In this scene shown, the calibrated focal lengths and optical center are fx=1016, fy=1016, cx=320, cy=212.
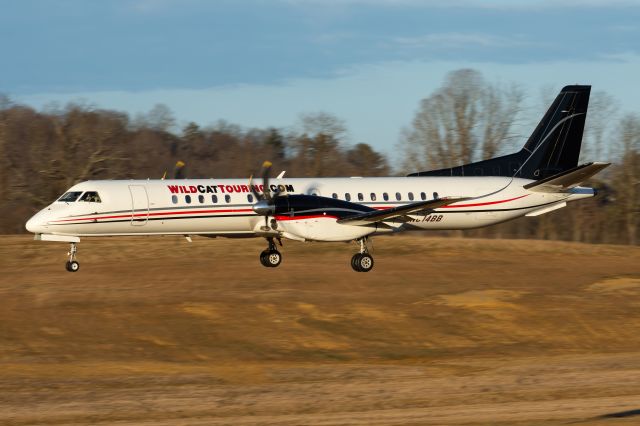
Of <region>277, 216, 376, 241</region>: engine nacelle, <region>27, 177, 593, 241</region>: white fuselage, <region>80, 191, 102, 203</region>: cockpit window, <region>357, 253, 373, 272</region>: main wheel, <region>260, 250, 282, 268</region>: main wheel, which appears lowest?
<region>357, 253, 373, 272</region>: main wheel

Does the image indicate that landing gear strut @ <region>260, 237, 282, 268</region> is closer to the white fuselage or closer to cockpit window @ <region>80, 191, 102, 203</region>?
the white fuselage

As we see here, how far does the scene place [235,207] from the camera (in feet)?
120

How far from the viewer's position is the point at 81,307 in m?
42.3

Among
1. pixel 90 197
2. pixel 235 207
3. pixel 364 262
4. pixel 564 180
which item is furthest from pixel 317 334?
pixel 564 180

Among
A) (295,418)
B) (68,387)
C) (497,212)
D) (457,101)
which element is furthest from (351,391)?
(457,101)

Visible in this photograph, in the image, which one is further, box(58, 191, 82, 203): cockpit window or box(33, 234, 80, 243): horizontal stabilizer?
box(58, 191, 82, 203): cockpit window

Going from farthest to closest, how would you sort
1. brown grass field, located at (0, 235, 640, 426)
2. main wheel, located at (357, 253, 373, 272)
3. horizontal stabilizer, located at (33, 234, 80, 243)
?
main wheel, located at (357, 253, 373, 272) < horizontal stabilizer, located at (33, 234, 80, 243) < brown grass field, located at (0, 235, 640, 426)

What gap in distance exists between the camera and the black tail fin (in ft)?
139

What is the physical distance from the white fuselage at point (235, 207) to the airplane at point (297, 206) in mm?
35

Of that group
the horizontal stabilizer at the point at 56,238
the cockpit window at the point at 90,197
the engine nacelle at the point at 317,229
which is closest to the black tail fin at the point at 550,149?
the engine nacelle at the point at 317,229

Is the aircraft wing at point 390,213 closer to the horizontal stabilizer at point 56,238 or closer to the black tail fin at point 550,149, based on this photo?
the black tail fin at point 550,149

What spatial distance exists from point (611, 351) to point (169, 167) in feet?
204

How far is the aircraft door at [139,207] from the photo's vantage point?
117 feet

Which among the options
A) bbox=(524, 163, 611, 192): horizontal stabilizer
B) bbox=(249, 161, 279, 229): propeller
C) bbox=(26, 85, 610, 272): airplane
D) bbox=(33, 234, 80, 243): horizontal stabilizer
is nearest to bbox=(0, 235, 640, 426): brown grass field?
bbox=(26, 85, 610, 272): airplane
